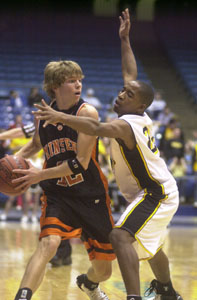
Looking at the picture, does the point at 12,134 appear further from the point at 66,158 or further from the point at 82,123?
the point at 82,123

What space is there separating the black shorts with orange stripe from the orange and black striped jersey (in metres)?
0.06

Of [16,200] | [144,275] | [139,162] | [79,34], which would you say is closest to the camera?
[139,162]

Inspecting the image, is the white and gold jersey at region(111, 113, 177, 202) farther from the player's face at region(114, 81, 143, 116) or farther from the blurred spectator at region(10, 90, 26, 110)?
the blurred spectator at region(10, 90, 26, 110)

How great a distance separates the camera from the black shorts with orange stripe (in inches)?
163

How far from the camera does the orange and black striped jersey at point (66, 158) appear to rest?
413 centimetres

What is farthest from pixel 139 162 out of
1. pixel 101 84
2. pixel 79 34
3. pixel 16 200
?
pixel 79 34

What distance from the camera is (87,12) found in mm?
22359

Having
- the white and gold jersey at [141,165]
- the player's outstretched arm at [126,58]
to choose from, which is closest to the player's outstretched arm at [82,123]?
the white and gold jersey at [141,165]

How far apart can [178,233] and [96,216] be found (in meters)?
6.69

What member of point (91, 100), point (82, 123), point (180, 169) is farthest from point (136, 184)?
point (91, 100)

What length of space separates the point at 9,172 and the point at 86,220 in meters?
0.71

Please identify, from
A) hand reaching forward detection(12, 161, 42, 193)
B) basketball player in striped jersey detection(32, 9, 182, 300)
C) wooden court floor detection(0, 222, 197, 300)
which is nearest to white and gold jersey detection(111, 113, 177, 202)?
basketball player in striped jersey detection(32, 9, 182, 300)

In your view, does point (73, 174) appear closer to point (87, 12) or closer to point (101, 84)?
point (101, 84)

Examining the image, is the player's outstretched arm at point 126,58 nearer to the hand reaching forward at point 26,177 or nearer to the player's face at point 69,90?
the player's face at point 69,90
